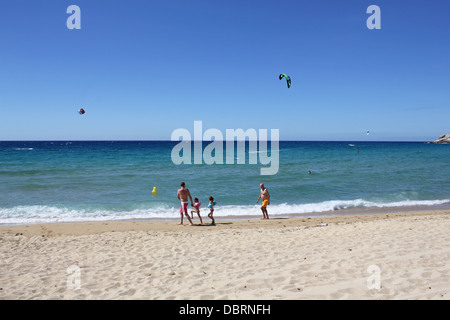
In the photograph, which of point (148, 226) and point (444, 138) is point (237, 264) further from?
point (444, 138)

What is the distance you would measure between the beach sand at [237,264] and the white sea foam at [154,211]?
3581mm

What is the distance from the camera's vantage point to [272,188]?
19.0 m

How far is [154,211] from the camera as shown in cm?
1383

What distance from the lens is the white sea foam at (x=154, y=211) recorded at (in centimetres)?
1239

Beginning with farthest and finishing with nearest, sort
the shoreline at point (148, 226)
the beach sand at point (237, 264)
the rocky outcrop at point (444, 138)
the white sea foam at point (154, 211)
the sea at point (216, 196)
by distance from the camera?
the rocky outcrop at point (444, 138) < the sea at point (216, 196) < the white sea foam at point (154, 211) < the shoreline at point (148, 226) < the beach sand at point (237, 264)

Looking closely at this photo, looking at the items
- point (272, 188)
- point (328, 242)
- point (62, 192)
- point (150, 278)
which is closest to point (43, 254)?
point (150, 278)

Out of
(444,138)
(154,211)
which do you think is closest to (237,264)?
(154,211)

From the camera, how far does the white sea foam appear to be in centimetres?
1239

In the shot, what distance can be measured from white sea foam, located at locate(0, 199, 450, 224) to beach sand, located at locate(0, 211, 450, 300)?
3.58m

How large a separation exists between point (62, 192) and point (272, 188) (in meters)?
13.1

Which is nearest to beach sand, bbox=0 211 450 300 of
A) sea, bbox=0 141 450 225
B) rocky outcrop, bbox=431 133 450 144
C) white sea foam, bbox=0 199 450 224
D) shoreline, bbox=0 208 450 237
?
shoreline, bbox=0 208 450 237

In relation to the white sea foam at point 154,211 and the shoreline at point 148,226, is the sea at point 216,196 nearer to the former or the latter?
the white sea foam at point 154,211

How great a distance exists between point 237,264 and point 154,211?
345 inches

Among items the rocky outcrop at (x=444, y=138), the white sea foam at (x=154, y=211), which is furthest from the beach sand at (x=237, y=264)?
the rocky outcrop at (x=444, y=138)
